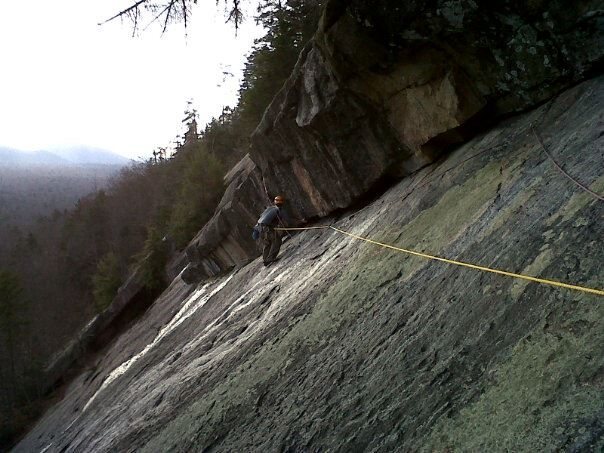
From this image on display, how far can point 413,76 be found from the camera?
6.79m

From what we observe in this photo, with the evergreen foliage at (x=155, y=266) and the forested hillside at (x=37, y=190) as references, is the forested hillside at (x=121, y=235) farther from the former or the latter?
the forested hillside at (x=37, y=190)

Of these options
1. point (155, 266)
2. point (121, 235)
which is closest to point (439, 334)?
point (155, 266)

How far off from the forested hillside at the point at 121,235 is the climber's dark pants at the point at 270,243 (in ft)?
14.0

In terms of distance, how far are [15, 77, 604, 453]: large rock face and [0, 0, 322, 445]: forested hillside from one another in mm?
3984

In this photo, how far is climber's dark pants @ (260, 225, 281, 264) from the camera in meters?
10.2

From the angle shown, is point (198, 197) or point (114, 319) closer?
point (198, 197)

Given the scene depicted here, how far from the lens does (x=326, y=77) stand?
8.10m

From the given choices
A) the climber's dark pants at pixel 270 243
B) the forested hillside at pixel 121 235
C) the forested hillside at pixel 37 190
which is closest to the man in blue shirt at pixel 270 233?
the climber's dark pants at pixel 270 243

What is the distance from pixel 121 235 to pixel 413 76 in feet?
160

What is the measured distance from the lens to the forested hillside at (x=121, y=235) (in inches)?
701

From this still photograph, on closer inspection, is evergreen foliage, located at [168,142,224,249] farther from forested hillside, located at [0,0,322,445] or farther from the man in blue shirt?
the man in blue shirt

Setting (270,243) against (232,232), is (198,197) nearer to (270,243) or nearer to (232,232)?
(232,232)

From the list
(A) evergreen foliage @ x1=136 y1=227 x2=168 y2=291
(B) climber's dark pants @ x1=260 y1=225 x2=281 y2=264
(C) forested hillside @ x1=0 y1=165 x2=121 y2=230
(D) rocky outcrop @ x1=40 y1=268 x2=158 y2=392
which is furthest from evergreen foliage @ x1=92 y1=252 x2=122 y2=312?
(C) forested hillside @ x1=0 y1=165 x2=121 y2=230

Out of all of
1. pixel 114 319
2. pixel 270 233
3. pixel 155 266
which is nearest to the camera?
pixel 270 233
